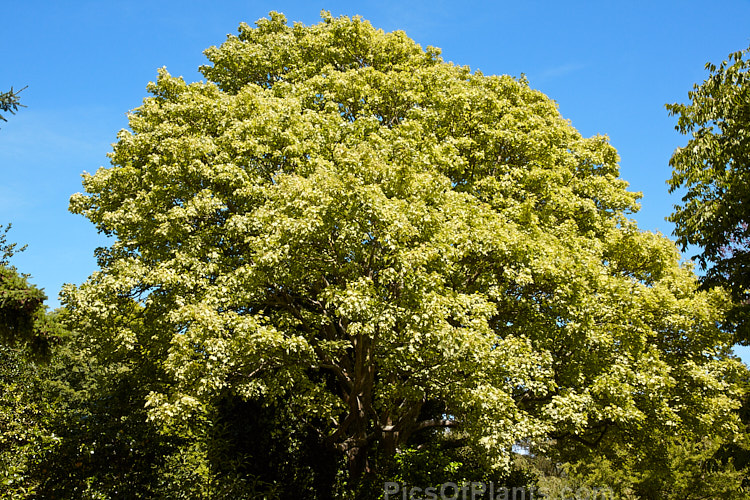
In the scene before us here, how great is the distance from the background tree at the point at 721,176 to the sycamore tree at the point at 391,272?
8.13 ft

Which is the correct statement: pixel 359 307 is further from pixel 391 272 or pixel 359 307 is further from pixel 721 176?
pixel 721 176

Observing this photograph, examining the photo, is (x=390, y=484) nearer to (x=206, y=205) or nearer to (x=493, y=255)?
A: (x=493, y=255)

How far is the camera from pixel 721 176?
13328 mm

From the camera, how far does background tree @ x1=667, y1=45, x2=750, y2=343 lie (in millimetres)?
12547

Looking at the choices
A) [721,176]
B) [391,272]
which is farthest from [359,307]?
[721,176]

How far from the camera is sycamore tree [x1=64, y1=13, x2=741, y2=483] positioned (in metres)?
12.5

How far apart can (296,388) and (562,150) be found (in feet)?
40.5

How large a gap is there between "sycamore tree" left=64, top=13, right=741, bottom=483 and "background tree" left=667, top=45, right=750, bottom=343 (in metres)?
2.48

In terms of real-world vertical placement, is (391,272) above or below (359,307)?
above

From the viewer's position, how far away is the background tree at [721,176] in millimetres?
12547

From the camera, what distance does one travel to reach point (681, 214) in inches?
554

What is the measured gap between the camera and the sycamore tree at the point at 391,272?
41.1ft

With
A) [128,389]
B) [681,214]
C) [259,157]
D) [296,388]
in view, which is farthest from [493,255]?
[128,389]

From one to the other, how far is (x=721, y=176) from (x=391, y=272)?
893 centimetres
